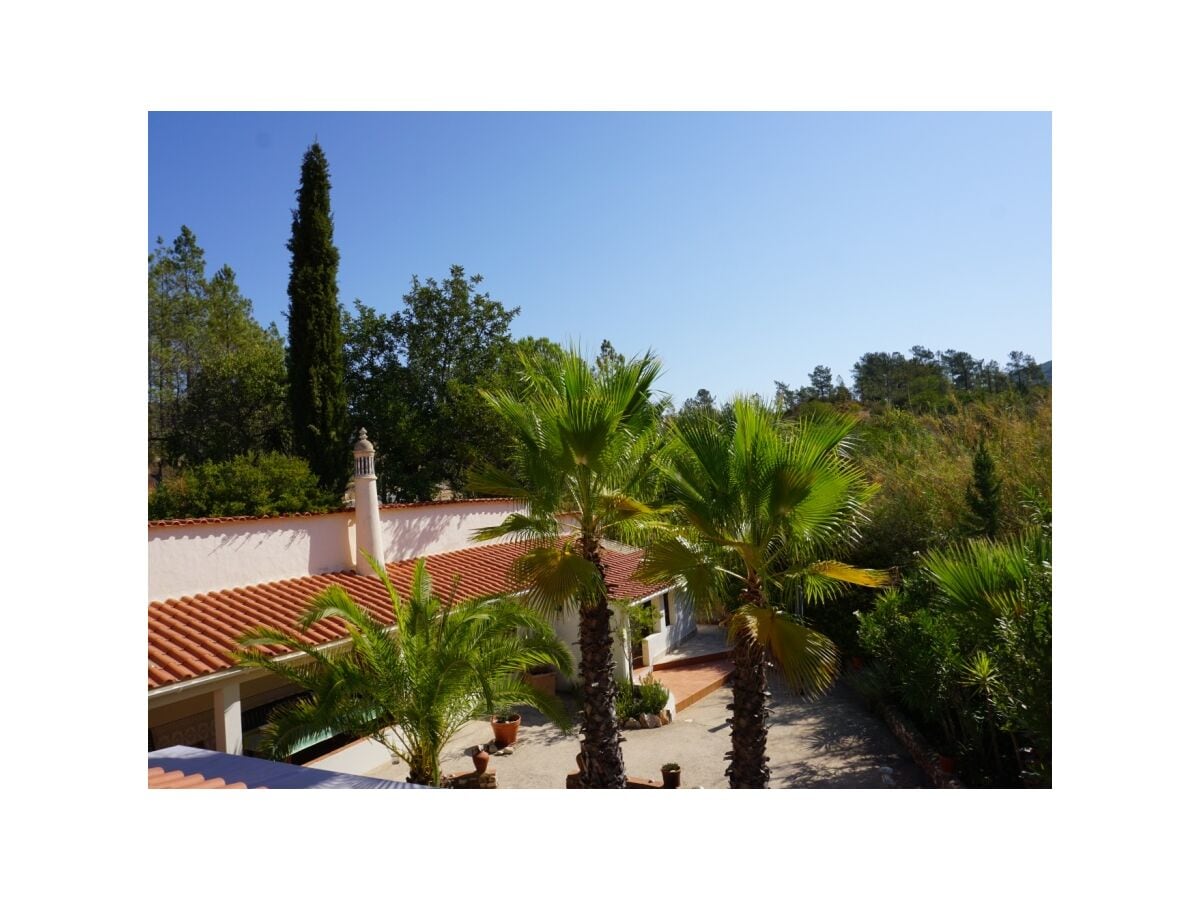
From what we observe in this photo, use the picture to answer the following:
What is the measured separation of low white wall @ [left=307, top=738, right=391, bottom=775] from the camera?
28.4ft

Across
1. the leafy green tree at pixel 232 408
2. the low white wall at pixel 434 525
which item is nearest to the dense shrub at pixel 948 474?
the low white wall at pixel 434 525

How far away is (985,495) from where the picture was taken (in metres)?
12.0

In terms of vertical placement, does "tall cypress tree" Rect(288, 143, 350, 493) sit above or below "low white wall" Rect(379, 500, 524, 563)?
above

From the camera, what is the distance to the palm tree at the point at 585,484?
6941mm

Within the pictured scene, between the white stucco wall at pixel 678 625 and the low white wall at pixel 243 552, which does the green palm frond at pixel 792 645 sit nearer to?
the low white wall at pixel 243 552

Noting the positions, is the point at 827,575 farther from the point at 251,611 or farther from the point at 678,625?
the point at 678,625

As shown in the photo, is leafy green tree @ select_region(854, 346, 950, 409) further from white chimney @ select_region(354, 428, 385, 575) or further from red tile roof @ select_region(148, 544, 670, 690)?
white chimney @ select_region(354, 428, 385, 575)

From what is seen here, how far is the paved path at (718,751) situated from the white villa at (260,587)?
1.74m

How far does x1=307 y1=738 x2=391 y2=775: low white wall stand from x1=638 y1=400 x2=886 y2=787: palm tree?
4968 mm

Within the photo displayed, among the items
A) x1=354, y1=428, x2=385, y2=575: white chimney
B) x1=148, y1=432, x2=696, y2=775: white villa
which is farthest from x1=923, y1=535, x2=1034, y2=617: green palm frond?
x1=354, y1=428, x2=385, y2=575: white chimney
